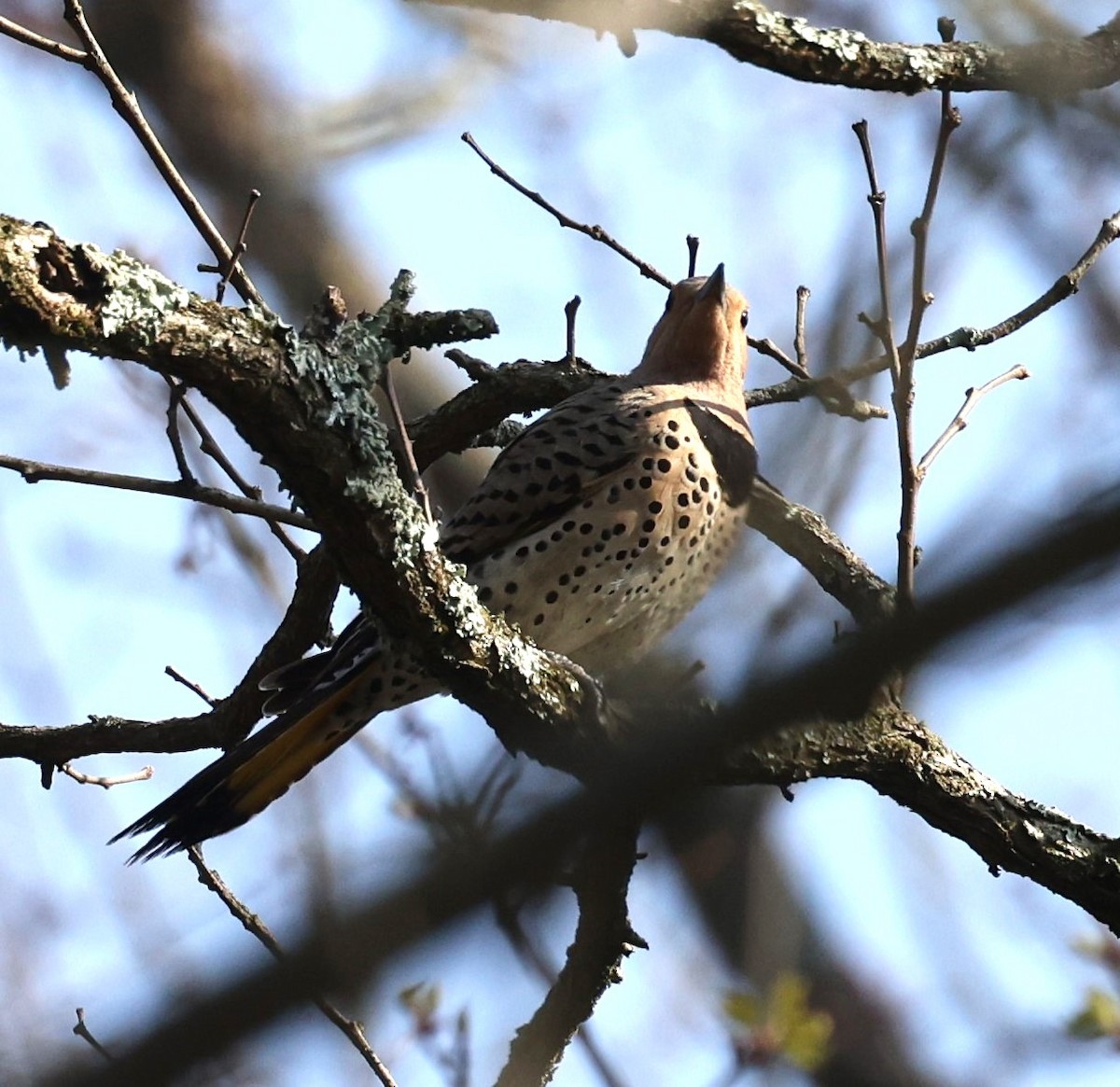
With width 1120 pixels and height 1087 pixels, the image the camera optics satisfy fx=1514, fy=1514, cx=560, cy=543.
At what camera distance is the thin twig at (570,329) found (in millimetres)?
4457

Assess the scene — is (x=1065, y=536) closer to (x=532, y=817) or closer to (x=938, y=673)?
(x=938, y=673)

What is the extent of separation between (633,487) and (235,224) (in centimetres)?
Result: 429

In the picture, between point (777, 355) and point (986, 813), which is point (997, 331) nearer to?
point (777, 355)

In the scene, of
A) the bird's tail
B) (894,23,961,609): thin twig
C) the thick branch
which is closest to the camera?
(894,23,961,609): thin twig

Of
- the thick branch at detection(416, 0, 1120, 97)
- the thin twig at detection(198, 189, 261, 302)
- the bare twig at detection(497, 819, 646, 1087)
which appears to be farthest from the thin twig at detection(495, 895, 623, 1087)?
the thick branch at detection(416, 0, 1120, 97)

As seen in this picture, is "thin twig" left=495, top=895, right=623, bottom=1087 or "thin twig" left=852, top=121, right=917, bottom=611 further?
"thin twig" left=852, top=121, right=917, bottom=611

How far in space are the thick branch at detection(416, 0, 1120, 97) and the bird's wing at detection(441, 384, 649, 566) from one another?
1.09 m

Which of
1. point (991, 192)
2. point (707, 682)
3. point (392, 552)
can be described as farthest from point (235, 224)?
point (707, 682)

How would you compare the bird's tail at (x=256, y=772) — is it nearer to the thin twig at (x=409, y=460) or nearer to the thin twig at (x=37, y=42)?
the thin twig at (x=409, y=460)

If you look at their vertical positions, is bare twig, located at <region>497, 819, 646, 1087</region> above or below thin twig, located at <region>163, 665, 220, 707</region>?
below

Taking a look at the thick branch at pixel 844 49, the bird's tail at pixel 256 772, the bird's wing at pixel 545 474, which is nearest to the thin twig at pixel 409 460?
the bird's tail at pixel 256 772

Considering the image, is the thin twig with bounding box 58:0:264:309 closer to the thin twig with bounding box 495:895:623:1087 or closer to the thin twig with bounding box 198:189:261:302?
the thin twig with bounding box 198:189:261:302

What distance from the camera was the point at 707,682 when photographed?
2.58 metres

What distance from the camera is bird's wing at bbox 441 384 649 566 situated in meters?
4.40
